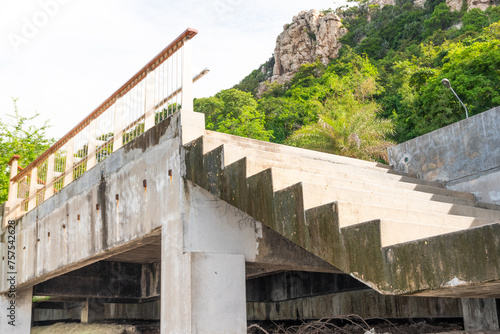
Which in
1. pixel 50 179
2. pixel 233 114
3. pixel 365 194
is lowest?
pixel 365 194

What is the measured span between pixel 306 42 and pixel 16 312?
5942cm

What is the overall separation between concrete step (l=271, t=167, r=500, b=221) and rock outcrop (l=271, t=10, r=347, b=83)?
191ft

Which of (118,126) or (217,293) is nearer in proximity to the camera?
(217,293)

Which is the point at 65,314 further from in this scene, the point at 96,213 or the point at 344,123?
the point at 344,123

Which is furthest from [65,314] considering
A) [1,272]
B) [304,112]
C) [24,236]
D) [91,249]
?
[304,112]

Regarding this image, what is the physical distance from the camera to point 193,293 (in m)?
5.27

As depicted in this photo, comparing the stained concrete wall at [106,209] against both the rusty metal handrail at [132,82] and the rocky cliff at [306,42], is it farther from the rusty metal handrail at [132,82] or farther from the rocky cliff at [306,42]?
the rocky cliff at [306,42]

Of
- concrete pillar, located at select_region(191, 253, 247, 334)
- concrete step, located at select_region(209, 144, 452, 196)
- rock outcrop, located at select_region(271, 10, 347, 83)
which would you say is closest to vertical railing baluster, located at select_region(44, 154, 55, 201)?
concrete pillar, located at select_region(191, 253, 247, 334)

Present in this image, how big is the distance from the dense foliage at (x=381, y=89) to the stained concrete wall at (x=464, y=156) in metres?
14.2

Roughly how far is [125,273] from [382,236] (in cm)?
841

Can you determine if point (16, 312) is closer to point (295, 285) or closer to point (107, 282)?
point (107, 282)

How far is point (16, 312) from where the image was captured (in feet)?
36.0

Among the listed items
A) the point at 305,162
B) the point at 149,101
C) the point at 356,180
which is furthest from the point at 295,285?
the point at 149,101

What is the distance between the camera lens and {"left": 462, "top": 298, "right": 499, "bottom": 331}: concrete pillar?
5.50m
